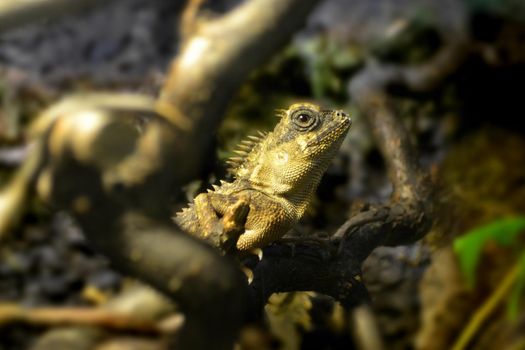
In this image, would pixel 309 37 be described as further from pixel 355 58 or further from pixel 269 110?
pixel 269 110

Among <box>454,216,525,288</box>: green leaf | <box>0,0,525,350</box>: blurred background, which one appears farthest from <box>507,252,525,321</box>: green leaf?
<box>454,216,525,288</box>: green leaf

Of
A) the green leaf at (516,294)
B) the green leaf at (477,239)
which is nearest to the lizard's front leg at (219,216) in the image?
the green leaf at (477,239)

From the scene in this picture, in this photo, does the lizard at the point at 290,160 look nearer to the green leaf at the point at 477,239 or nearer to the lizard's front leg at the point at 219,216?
the lizard's front leg at the point at 219,216

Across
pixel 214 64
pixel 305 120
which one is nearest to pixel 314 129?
pixel 305 120

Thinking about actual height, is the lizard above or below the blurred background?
below

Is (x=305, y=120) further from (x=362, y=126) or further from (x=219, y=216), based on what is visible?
(x=362, y=126)

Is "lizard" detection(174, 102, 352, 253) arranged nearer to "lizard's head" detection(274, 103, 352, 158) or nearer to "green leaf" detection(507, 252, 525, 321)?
"lizard's head" detection(274, 103, 352, 158)

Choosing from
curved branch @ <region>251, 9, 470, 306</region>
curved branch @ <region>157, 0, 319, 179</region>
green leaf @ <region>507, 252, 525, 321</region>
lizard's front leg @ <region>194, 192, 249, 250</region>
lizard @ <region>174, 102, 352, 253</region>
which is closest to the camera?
curved branch @ <region>157, 0, 319, 179</region>
